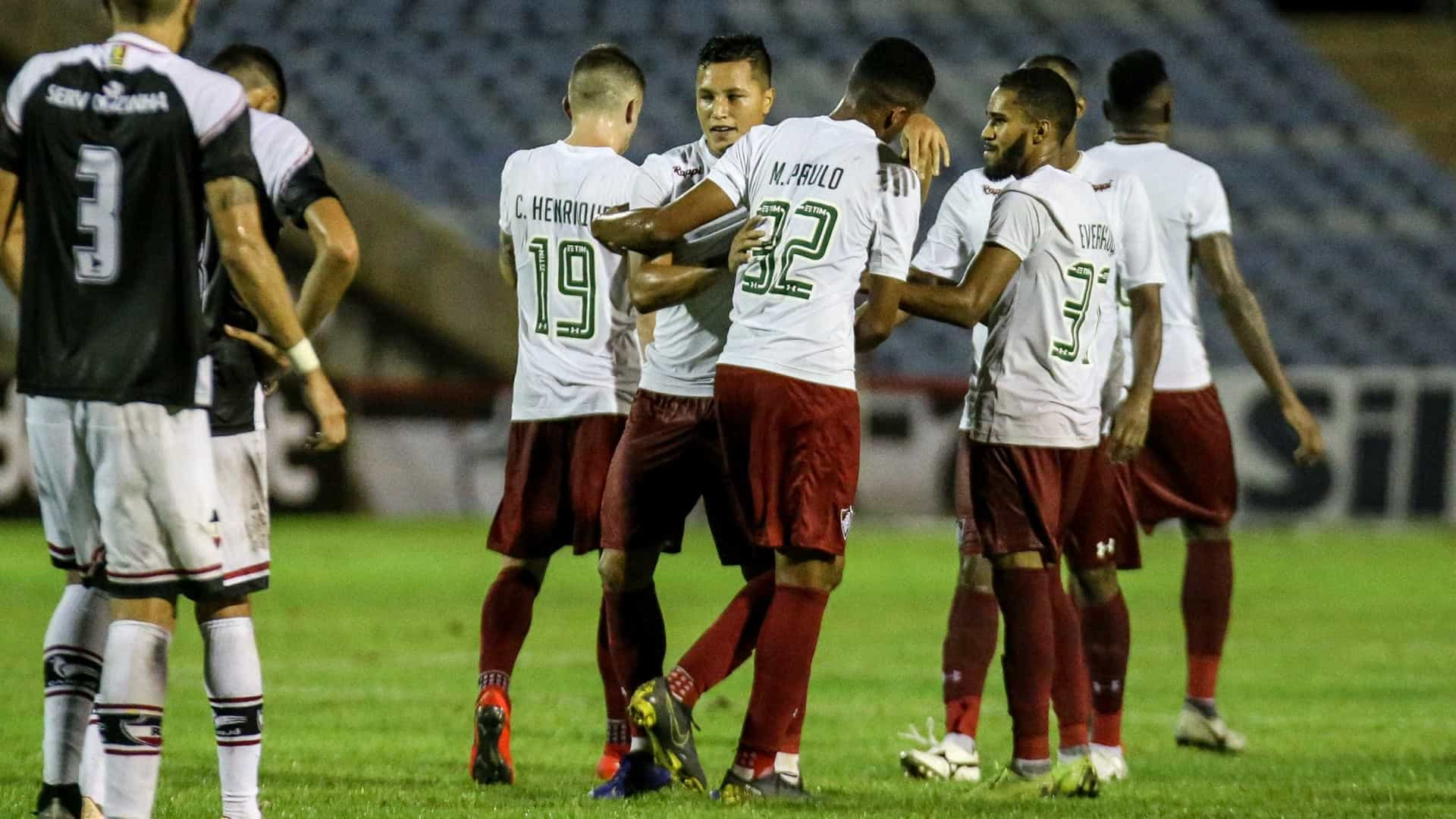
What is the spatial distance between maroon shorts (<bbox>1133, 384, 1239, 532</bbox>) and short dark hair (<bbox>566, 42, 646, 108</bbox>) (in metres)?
2.59

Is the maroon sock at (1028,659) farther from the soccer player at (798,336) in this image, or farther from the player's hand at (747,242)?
the player's hand at (747,242)

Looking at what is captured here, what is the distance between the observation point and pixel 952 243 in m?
6.71

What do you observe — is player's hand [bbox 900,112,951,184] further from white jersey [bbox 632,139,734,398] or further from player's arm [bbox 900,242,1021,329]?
white jersey [bbox 632,139,734,398]

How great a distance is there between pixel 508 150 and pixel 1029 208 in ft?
54.9

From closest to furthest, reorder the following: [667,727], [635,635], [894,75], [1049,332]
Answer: [667,727] < [894,75] < [635,635] < [1049,332]

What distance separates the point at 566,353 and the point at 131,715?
2.26m

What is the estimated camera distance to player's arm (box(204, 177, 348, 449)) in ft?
14.7

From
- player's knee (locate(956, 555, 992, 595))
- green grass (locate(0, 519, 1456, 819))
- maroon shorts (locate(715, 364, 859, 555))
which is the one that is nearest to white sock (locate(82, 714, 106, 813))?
green grass (locate(0, 519, 1456, 819))

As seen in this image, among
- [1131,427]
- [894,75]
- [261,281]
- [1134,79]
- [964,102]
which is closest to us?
[261,281]

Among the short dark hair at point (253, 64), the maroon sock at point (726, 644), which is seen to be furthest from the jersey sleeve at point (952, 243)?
the short dark hair at point (253, 64)

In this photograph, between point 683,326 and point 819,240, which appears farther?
point 683,326

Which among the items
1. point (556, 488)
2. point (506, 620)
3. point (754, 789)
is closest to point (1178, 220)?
point (556, 488)

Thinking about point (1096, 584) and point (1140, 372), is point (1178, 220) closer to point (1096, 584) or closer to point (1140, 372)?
point (1140, 372)

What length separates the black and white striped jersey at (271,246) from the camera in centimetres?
493
